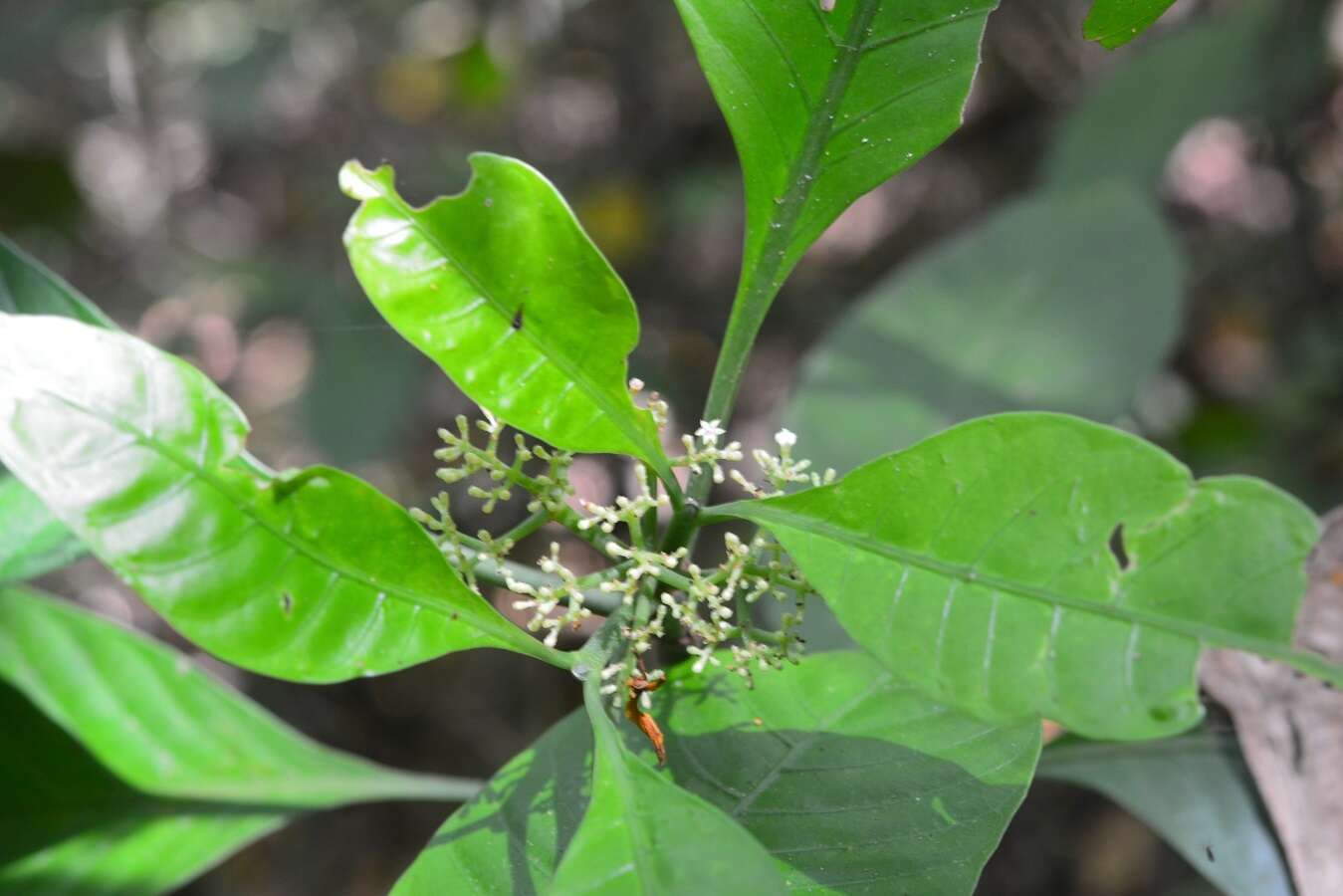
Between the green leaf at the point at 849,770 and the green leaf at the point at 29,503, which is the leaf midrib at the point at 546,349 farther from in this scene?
the green leaf at the point at 29,503

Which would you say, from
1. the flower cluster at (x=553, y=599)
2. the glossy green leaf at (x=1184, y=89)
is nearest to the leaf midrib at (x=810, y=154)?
the flower cluster at (x=553, y=599)

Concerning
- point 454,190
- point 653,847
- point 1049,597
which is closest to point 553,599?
point 653,847

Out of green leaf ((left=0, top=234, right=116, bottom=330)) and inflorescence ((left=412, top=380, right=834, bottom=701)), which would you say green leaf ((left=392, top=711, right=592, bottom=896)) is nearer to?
inflorescence ((left=412, top=380, right=834, bottom=701))

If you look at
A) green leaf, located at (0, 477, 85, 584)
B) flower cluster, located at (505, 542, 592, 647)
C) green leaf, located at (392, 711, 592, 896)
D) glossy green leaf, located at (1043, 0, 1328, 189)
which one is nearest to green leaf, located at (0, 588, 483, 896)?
green leaf, located at (0, 477, 85, 584)

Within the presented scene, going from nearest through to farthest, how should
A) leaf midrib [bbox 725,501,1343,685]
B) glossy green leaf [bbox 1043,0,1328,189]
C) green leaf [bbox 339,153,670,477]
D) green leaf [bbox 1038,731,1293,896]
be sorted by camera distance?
leaf midrib [bbox 725,501,1343,685] → green leaf [bbox 339,153,670,477] → green leaf [bbox 1038,731,1293,896] → glossy green leaf [bbox 1043,0,1328,189]

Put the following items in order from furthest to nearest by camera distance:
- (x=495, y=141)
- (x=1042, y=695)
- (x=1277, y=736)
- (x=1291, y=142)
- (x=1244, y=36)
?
(x=495, y=141)
(x=1291, y=142)
(x=1244, y=36)
(x=1277, y=736)
(x=1042, y=695)

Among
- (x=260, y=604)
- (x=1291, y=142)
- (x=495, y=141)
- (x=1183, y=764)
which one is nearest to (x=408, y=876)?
(x=260, y=604)

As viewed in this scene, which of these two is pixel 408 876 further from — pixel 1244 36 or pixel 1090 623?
pixel 1244 36
